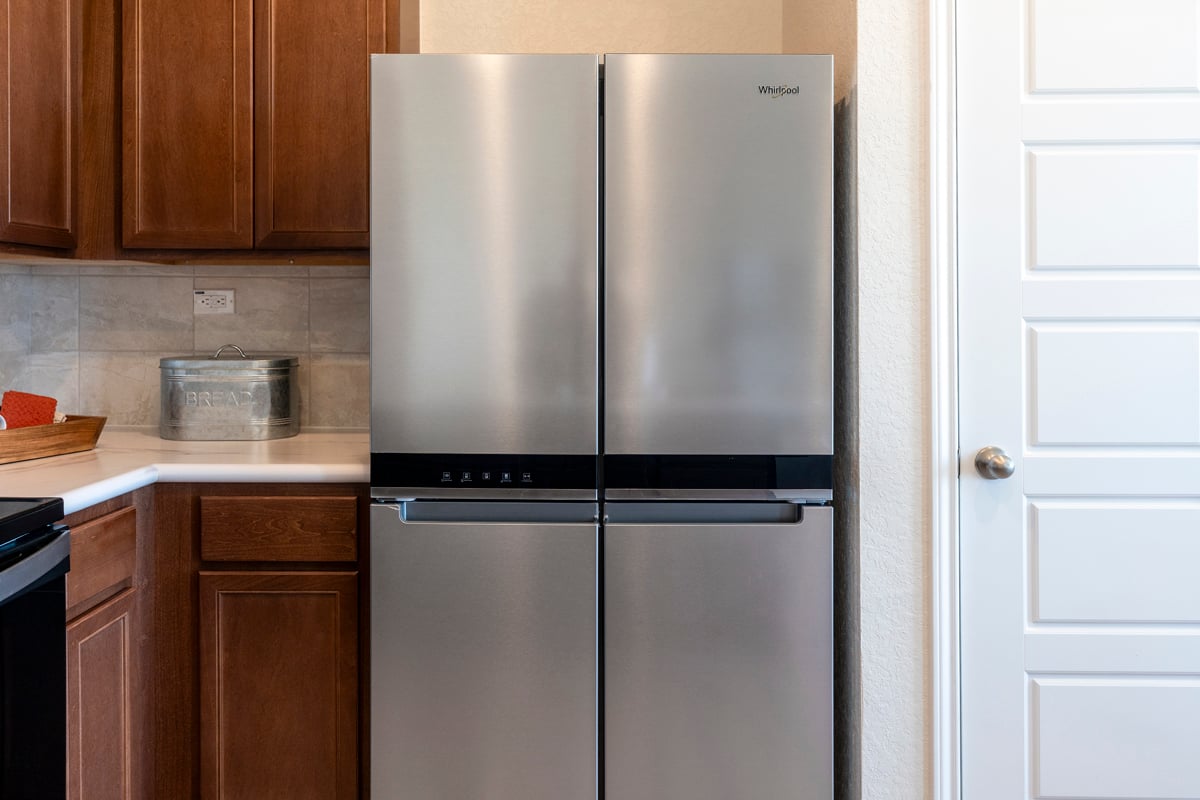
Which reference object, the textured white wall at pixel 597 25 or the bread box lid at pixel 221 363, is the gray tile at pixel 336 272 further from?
the textured white wall at pixel 597 25

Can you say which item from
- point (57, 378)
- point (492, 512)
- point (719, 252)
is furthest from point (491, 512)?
point (57, 378)

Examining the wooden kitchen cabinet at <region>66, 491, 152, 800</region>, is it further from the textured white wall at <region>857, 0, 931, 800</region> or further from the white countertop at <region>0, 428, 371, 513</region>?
the textured white wall at <region>857, 0, 931, 800</region>

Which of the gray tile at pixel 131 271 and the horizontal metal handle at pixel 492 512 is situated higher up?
the gray tile at pixel 131 271

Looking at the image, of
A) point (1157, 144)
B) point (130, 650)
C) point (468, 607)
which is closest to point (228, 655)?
point (130, 650)

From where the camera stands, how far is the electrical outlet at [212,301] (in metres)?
2.35

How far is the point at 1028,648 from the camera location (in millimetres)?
1597

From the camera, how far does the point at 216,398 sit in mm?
2119

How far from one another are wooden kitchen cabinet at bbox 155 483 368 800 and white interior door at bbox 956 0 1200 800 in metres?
1.27

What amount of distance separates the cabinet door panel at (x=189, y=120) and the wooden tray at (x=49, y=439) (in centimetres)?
48

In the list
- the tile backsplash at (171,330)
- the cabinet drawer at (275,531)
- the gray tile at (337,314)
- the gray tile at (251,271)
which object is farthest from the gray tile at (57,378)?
the cabinet drawer at (275,531)

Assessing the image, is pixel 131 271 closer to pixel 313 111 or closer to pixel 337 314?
pixel 337 314

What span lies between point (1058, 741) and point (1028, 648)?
187mm

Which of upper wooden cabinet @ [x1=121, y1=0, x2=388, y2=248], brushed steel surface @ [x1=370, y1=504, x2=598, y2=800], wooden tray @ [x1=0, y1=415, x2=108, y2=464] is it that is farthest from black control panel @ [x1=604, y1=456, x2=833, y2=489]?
wooden tray @ [x1=0, y1=415, x2=108, y2=464]

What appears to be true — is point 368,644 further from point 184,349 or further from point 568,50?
point 568,50
